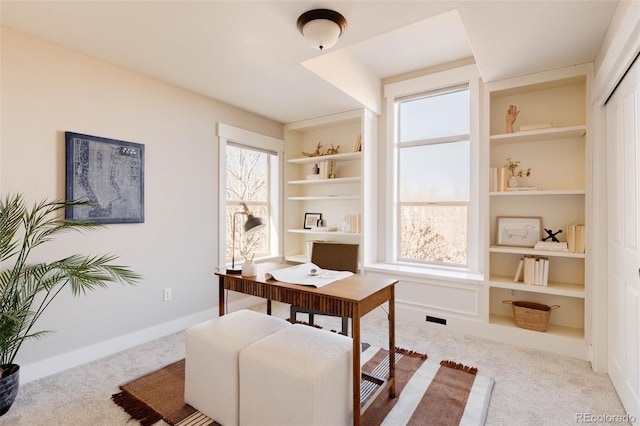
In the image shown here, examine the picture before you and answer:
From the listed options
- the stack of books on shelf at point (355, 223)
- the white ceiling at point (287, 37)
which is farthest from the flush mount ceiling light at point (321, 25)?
the stack of books on shelf at point (355, 223)

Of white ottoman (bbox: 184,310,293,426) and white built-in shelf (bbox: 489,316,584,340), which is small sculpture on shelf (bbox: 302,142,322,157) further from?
white built-in shelf (bbox: 489,316,584,340)

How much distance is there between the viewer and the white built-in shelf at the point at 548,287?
262 centimetres

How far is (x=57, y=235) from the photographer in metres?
2.32

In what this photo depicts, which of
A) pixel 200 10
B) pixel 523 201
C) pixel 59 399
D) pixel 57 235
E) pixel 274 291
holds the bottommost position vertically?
pixel 59 399

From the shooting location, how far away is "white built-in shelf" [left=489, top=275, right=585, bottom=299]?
2.62 meters

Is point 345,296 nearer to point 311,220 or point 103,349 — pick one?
point 103,349

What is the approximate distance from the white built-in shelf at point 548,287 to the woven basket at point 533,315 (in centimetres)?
16

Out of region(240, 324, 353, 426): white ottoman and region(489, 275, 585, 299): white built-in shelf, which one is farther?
region(489, 275, 585, 299): white built-in shelf

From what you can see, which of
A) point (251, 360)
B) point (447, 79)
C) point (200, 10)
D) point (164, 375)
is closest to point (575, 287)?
point (447, 79)

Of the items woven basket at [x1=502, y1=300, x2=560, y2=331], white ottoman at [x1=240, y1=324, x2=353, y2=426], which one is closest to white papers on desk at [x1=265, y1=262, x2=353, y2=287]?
white ottoman at [x1=240, y1=324, x2=353, y2=426]

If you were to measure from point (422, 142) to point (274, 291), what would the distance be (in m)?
2.66

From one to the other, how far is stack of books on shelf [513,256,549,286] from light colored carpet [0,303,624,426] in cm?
61

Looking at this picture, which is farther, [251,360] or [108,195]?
[108,195]

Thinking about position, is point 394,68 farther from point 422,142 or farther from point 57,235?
point 57,235
